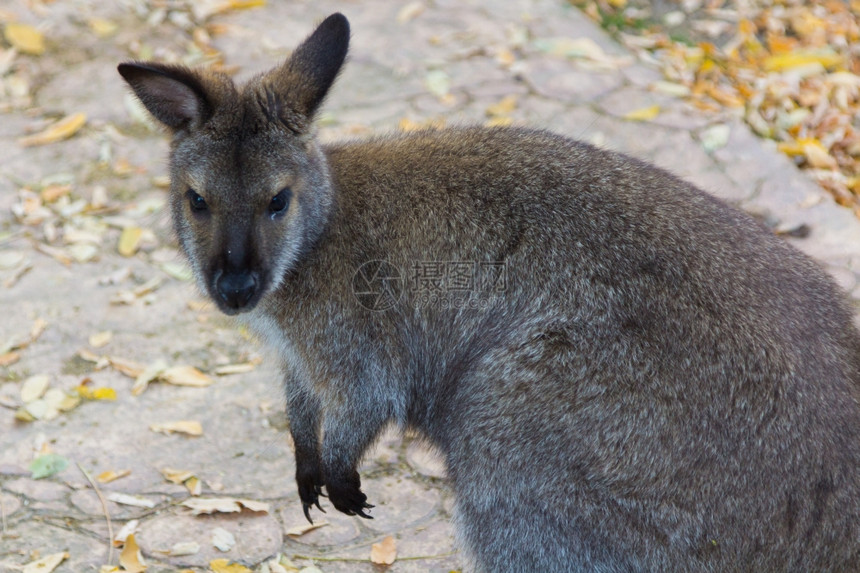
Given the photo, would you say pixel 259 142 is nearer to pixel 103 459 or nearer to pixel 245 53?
pixel 103 459

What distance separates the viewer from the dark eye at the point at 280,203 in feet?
12.3

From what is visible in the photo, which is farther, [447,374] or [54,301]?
[54,301]

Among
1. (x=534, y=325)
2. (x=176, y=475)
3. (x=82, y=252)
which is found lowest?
(x=82, y=252)

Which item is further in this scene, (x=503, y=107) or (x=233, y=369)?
(x=503, y=107)

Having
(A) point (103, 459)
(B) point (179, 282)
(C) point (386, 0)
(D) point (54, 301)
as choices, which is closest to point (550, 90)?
(C) point (386, 0)

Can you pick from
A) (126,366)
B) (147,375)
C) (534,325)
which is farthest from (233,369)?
(534,325)

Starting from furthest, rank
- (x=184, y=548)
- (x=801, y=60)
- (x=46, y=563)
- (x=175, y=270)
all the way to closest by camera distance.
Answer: (x=801, y=60)
(x=175, y=270)
(x=184, y=548)
(x=46, y=563)

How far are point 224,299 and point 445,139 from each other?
1.22 m

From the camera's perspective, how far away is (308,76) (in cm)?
396

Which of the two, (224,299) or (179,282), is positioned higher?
(224,299)

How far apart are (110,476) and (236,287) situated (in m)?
1.66

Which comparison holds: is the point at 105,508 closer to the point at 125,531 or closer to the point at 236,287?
the point at 125,531

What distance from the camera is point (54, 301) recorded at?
5.95m

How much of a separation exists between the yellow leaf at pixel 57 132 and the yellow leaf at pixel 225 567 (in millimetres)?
4407
